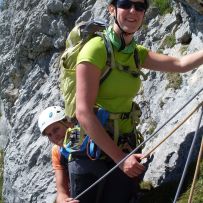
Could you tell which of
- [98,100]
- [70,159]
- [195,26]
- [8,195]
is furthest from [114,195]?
[8,195]

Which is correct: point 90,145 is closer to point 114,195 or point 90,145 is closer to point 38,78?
point 114,195

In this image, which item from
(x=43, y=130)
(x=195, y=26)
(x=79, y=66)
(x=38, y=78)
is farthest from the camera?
(x=38, y=78)

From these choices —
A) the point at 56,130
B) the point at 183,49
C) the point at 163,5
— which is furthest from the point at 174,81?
the point at 56,130

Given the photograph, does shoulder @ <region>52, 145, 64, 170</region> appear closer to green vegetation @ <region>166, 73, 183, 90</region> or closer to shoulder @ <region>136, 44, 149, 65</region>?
shoulder @ <region>136, 44, 149, 65</region>

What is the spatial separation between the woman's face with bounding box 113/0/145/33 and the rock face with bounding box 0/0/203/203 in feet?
7.57

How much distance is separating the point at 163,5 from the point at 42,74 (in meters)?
5.22

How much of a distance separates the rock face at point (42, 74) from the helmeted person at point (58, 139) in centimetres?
150

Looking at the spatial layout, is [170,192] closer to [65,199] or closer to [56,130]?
[65,199]

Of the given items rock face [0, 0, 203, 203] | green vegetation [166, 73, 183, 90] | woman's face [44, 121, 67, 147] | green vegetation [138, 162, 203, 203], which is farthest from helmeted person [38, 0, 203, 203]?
green vegetation [166, 73, 183, 90]

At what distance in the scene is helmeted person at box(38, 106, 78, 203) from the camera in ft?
18.5

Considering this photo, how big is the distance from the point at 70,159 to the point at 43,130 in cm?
119

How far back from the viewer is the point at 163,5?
31.7 ft

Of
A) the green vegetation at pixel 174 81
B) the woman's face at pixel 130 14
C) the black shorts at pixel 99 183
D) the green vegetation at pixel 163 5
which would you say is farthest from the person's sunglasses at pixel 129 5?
the green vegetation at pixel 163 5

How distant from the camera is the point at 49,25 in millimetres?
13062
